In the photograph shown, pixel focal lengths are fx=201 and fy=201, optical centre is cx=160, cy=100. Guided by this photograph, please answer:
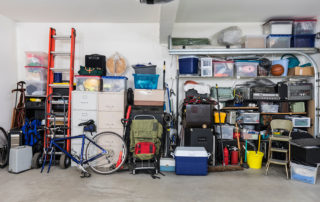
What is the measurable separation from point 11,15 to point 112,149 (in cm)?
364

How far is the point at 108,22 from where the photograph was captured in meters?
4.71

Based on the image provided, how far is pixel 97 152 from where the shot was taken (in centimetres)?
389

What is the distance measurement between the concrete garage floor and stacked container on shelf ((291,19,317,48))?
9.30 feet

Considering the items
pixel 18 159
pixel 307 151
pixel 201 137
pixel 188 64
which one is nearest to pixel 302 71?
pixel 307 151

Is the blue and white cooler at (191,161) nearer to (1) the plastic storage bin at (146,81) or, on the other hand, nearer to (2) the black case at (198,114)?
(2) the black case at (198,114)

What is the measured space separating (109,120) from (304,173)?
137 inches

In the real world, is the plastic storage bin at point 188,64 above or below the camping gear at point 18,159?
above

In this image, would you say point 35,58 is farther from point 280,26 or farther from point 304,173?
point 304,173

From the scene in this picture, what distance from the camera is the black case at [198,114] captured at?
388 centimetres

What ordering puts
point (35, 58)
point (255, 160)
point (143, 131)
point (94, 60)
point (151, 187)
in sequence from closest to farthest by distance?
1. point (151, 187)
2. point (143, 131)
3. point (255, 160)
4. point (35, 58)
5. point (94, 60)

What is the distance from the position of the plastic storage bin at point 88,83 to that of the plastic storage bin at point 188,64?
1.76m

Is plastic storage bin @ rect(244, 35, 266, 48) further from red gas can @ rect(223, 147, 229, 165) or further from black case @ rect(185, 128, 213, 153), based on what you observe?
red gas can @ rect(223, 147, 229, 165)

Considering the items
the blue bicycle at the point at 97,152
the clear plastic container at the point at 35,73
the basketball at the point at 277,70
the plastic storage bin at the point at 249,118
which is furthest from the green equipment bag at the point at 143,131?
the basketball at the point at 277,70

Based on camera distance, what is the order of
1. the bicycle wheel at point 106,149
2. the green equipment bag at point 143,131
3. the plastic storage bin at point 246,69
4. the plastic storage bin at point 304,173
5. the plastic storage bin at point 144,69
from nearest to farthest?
the plastic storage bin at point 304,173 < the green equipment bag at point 143,131 < the bicycle wheel at point 106,149 < the plastic storage bin at point 144,69 < the plastic storage bin at point 246,69
